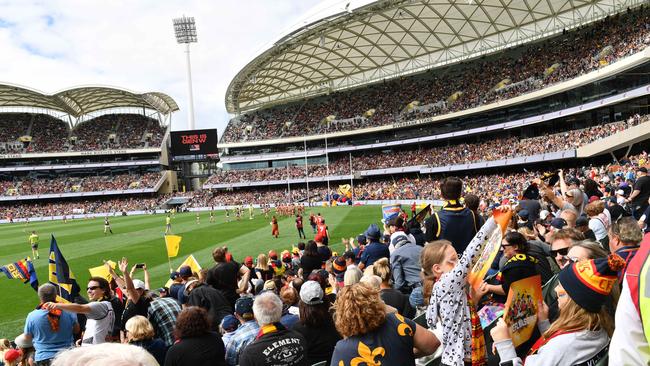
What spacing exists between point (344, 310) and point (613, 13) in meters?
52.9

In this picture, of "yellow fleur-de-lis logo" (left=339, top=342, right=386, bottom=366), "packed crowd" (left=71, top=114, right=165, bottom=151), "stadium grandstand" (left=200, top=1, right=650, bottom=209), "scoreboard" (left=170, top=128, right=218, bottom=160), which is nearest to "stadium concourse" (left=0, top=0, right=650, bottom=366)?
"yellow fleur-de-lis logo" (left=339, top=342, right=386, bottom=366)

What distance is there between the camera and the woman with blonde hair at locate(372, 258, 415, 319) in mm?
4789

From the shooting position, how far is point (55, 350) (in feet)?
18.9

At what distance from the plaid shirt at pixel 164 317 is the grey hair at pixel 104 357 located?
13.6ft

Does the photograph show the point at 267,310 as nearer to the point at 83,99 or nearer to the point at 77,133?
the point at 83,99

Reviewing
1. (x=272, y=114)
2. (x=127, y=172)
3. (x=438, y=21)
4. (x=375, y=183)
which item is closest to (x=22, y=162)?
(x=127, y=172)

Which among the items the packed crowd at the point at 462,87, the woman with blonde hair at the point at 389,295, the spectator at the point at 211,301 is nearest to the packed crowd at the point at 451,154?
the packed crowd at the point at 462,87

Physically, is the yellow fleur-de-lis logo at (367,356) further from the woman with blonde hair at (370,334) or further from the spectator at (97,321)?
the spectator at (97,321)

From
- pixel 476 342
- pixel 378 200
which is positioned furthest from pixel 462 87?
pixel 476 342

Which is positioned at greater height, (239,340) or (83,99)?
(83,99)

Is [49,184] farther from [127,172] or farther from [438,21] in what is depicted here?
[438,21]

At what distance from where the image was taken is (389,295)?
4.84 m

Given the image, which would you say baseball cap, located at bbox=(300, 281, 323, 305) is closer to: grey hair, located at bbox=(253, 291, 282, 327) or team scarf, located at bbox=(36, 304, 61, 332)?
grey hair, located at bbox=(253, 291, 282, 327)

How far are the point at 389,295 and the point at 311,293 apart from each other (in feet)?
4.04
